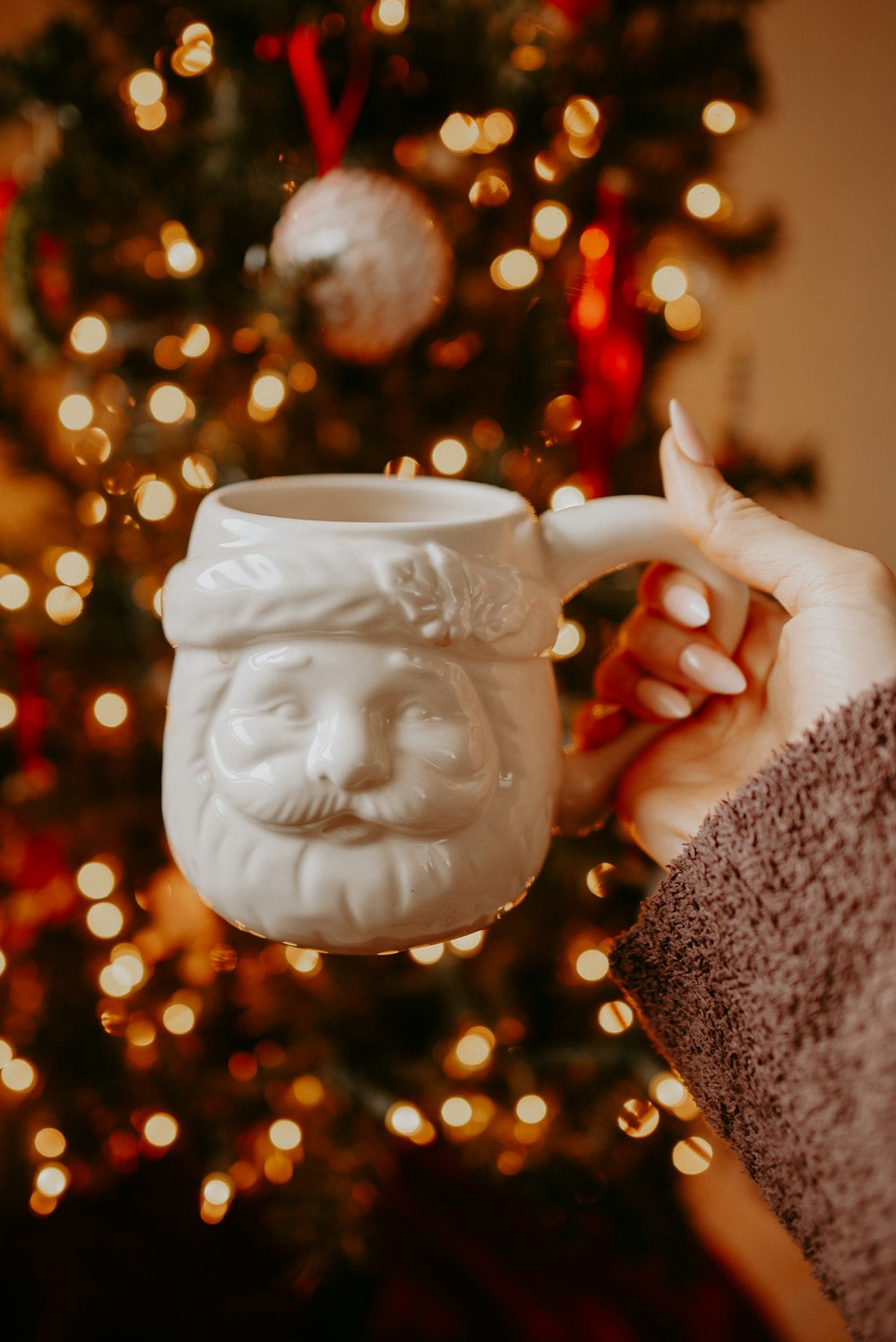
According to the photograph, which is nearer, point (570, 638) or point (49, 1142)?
point (570, 638)

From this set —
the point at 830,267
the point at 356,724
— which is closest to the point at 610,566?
the point at 356,724

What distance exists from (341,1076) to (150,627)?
603 mm

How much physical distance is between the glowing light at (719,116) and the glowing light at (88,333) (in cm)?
67

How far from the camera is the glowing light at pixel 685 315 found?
1151mm

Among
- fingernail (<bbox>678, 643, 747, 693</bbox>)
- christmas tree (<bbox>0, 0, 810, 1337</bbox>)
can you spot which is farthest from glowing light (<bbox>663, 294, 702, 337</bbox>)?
fingernail (<bbox>678, 643, 747, 693</bbox>)

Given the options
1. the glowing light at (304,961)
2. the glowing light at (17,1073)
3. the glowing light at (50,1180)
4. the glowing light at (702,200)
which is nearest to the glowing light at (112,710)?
the glowing light at (304,961)

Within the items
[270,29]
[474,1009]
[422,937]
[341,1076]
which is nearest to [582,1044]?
[474,1009]

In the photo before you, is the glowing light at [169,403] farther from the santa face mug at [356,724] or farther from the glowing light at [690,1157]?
the glowing light at [690,1157]

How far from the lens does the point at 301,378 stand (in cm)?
101

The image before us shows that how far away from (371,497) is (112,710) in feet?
1.95

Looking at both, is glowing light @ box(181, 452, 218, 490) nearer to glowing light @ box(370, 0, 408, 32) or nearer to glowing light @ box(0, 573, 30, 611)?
glowing light @ box(0, 573, 30, 611)

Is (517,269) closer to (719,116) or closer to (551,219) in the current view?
(551,219)

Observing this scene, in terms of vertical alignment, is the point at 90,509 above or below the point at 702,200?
below

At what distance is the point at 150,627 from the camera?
43.1 inches
